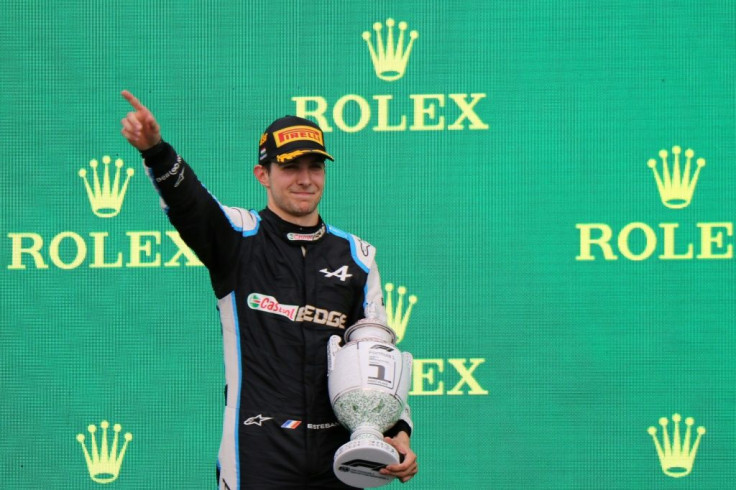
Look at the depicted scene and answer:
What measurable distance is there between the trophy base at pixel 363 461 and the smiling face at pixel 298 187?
52 cm

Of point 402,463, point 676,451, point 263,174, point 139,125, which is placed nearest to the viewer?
point 139,125

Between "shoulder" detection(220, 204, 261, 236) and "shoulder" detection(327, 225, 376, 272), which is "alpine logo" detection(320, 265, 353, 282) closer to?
"shoulder" detection(327, 225, 376, 272)

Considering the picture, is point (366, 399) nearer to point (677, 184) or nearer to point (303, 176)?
point (303, 176)

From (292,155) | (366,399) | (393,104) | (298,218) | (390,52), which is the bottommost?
(366,399)

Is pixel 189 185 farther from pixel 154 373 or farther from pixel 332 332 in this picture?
pixel 154 373

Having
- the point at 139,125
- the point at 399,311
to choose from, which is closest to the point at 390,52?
the point at 399,311

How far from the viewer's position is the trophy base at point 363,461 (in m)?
1.93

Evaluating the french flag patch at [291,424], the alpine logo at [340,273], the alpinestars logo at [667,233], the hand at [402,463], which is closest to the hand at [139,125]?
the alpine logo at [340,273]

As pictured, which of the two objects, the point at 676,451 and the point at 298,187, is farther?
the point at 676,451

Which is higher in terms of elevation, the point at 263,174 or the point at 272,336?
the point at 263,174

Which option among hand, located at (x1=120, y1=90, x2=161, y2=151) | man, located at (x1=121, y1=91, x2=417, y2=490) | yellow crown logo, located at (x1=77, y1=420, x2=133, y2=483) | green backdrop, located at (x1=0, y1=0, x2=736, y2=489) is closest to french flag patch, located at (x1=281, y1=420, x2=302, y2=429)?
man, located at (x1=121, y1=91, x2=417, y2=490)

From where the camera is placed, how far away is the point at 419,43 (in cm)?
333

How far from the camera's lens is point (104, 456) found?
128 inches

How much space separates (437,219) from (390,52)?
58 centimetres
